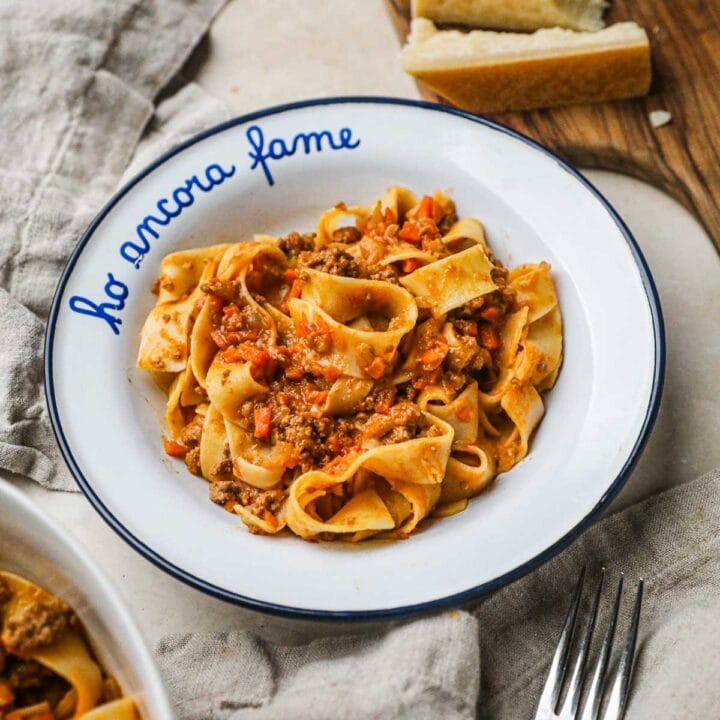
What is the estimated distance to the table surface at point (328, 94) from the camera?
562cm

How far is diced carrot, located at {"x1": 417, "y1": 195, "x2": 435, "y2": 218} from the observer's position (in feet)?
20.2

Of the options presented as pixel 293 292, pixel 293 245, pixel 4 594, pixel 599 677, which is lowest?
pixel 599 677

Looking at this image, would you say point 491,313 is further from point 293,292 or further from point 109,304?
point 109,304

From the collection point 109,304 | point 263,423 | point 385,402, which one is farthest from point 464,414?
point 109,304

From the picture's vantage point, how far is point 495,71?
6547mm

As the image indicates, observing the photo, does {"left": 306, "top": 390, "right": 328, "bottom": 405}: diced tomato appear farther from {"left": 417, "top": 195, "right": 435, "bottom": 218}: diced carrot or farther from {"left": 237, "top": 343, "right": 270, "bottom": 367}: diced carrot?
{"left": 417, "top": 195, "right": 435, "bottom": 218}: diced carrot

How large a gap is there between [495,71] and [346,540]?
3136 millimetres

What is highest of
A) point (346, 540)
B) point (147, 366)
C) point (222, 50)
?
point (222, 50)

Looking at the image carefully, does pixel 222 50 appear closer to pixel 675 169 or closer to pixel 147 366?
pixel 147 366

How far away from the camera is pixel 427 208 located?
20.2 ft

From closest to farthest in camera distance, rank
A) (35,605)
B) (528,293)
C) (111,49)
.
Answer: (35,605)
(528,293)
(111,49)

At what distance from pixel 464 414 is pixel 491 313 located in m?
0.63

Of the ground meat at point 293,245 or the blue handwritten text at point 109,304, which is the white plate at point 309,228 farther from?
the ground meat at point 293,245

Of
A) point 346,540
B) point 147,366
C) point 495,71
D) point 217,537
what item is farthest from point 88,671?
point 495,71
